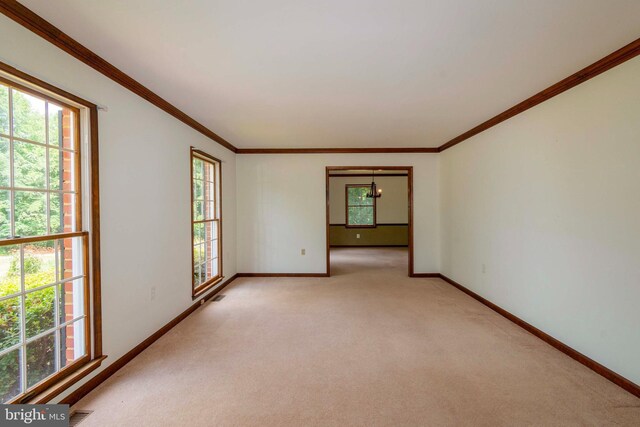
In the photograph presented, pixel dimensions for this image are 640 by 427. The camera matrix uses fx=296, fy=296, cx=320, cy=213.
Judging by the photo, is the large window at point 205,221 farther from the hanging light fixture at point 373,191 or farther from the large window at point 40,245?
the hanging light fixture at point 373,191

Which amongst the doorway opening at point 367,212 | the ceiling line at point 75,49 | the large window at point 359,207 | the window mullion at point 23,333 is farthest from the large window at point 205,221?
the large window at point 359,207

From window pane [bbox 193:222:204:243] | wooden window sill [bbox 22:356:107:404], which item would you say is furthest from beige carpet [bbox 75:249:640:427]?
window pane [bbox 193:222:204:243]

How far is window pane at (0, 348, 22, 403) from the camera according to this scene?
1.62 metres

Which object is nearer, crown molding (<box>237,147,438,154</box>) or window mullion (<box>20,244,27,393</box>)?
window mullion (<box>20,244,27,393</box>)

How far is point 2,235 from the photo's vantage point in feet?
5.24

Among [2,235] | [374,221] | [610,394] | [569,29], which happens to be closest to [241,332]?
[2,235]

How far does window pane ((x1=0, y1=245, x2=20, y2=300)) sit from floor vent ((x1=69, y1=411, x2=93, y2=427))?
847mm

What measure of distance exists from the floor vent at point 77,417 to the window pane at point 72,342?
1.16 ft

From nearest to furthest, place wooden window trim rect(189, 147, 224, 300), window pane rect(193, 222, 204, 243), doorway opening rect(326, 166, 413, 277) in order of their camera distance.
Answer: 1. wooden window trim rect(189, 147, 224, 300)
2. window pane rect(193, 222, 204, 243)
3. doorway opening rect(326, 166, 413, 277)

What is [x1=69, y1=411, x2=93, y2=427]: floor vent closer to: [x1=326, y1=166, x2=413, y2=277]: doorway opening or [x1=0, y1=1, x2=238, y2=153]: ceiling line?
[x1=0, y1=1, x2=238, y2=153]: ceiling line

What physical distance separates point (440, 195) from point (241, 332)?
4.18 meters

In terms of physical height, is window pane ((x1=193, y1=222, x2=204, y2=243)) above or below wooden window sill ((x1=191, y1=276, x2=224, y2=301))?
above

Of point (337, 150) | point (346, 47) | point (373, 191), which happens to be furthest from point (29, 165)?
point (373, 191)

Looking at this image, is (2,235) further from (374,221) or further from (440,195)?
(374,221)
